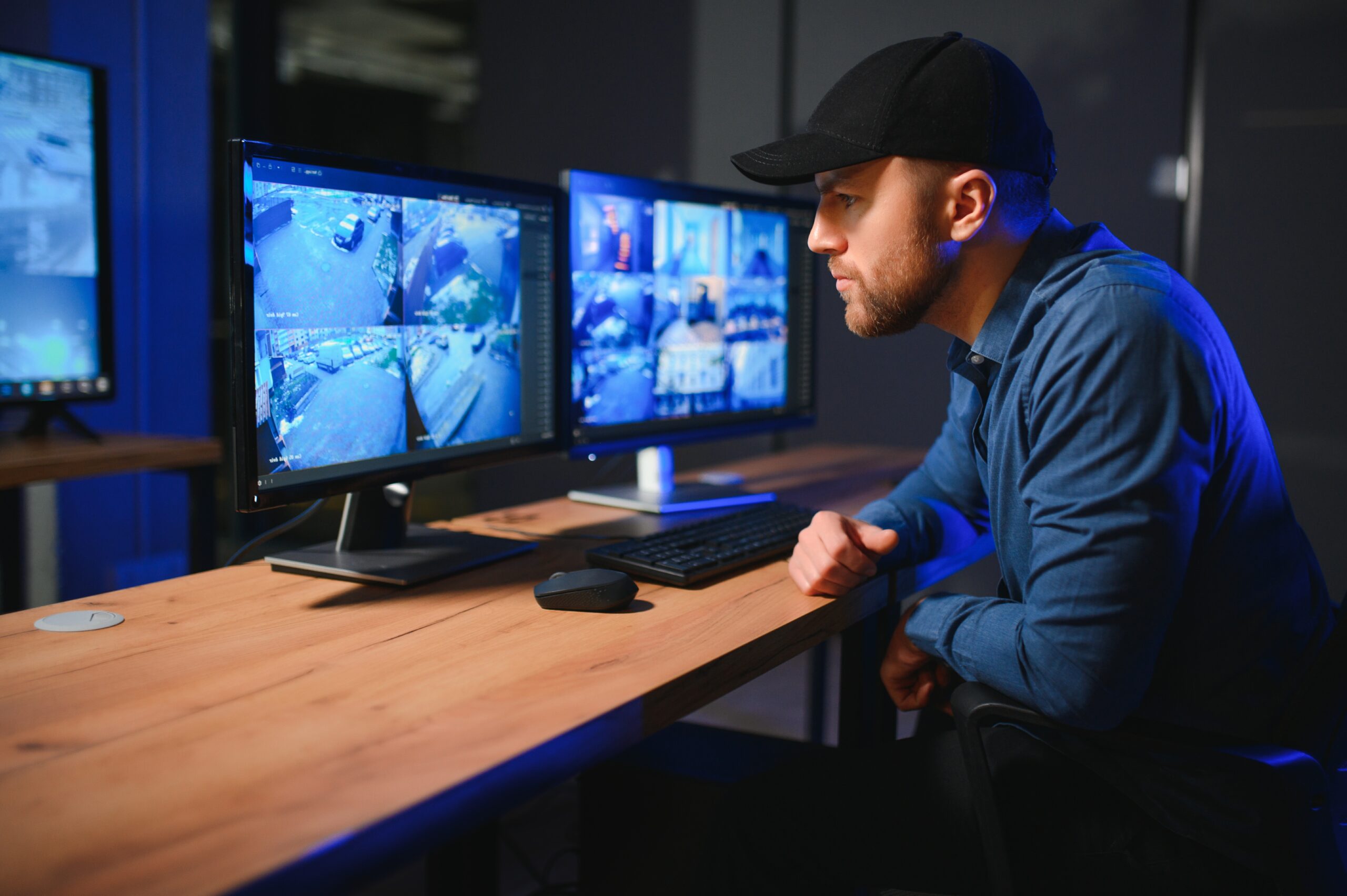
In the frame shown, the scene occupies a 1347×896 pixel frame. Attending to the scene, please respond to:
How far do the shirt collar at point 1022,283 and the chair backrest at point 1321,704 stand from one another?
0.45 m

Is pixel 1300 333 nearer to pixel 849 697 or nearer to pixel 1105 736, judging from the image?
pixel 849 697

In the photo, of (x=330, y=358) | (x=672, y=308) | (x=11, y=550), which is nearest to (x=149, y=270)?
(x=11, y=550)

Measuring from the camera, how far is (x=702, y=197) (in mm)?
1923

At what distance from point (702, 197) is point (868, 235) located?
74 centimetres

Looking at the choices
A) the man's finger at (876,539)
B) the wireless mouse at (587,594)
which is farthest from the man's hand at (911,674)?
the wireless mouse at (587,594)

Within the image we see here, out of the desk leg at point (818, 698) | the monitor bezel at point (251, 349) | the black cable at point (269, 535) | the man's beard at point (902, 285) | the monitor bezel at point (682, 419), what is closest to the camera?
the monitor bezel at point (251, 349)

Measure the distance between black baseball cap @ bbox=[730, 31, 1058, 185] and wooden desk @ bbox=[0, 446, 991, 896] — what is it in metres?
0.54

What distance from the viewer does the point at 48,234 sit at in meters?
2.21

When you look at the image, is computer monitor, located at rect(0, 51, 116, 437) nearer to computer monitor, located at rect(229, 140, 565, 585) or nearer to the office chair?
computer monitor, located at rect(229, 140, 565, 585)

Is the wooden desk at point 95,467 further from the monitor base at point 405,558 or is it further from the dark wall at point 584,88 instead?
the dark wall at point 584,88

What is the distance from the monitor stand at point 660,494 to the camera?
189 cm

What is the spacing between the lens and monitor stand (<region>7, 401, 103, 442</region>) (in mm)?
2225

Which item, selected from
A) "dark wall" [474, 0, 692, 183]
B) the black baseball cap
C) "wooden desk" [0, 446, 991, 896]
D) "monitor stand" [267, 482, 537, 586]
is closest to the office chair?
"wooden desk" [0, 446, 991, 896]

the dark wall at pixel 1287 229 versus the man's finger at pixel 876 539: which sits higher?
the dark wall at pixel 1287 229
